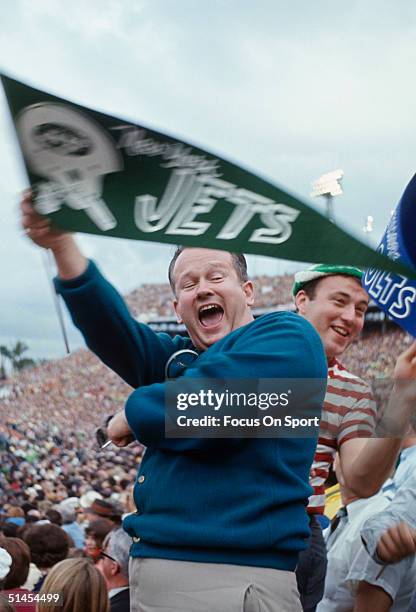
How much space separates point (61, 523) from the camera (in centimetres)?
526

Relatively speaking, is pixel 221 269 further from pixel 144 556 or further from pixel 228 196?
pixel 144 556

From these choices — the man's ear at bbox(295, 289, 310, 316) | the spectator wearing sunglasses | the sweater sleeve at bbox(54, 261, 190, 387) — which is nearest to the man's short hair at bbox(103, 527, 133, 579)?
the spectator wearing sunglasses

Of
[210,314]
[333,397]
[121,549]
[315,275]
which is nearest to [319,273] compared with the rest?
[315,275]

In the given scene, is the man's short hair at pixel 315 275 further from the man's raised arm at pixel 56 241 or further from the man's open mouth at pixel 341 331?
the man's raised arm at pixel 56 241

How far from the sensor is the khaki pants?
4.85 feet

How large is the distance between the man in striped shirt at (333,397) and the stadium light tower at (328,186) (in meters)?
0.26

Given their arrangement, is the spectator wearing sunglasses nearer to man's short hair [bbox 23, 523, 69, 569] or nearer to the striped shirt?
man's short hair [bbox 23, 523, 69, 569]

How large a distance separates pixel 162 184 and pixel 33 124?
0.25 metres

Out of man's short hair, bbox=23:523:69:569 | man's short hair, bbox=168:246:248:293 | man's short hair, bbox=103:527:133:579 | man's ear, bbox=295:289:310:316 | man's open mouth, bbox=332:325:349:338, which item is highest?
man's short hair, bbox=168:246:248:293

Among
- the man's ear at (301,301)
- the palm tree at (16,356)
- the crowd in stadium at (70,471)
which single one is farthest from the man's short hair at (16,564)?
the man's ear at (301,301)

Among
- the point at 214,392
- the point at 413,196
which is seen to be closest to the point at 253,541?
the point at 214,392

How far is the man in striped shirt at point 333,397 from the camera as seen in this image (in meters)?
2.12

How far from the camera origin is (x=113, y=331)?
5.59ft

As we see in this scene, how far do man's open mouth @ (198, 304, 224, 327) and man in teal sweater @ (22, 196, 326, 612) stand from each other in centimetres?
14
